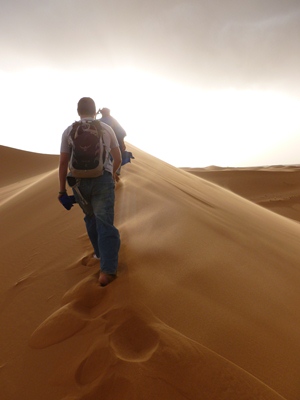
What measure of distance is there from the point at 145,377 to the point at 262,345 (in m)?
0.68

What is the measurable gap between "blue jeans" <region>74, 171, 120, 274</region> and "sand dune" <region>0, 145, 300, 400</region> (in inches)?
6.9

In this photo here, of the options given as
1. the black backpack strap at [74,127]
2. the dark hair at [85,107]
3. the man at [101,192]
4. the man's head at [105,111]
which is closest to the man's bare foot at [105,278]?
the man at [101,192]

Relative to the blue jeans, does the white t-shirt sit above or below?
above

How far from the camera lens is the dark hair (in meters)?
2.31

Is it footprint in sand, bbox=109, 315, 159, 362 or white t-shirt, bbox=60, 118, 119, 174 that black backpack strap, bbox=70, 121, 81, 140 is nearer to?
white t-shirt, bbox=60, 118, 119, 174

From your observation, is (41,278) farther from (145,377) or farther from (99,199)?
(145,377)

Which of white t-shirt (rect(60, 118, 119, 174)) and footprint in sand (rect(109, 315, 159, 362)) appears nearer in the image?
footprint in sand (rect(109, 315, 159, 362))

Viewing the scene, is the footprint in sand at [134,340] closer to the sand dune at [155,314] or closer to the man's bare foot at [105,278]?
the sand dune at [155,314]

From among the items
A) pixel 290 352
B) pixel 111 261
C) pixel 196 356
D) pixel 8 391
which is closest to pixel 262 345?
pixel 290 352

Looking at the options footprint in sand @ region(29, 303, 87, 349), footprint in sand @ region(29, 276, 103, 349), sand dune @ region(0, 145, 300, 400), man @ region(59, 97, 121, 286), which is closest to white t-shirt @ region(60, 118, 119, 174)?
man @ region(59, 97, 121, 286)

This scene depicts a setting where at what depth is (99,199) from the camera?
2.33 metres

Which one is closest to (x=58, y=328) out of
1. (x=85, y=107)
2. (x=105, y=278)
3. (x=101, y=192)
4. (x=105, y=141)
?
(x=105, y=278)

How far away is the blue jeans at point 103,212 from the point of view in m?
2.21

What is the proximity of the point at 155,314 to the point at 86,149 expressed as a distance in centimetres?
120
